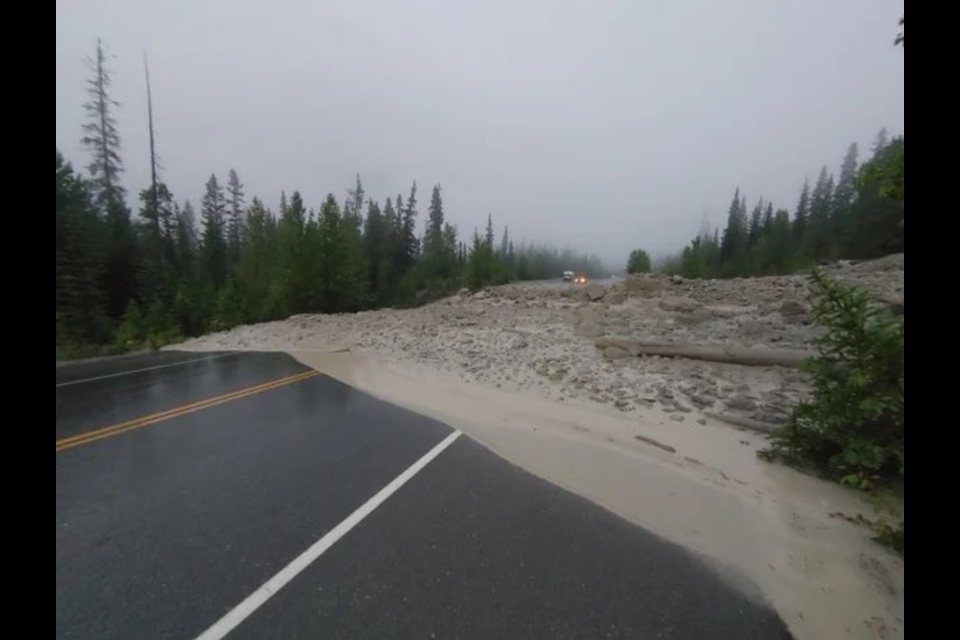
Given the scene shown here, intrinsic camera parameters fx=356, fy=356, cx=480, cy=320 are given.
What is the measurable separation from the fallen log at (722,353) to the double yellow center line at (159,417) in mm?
9351

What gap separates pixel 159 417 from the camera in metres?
5.84

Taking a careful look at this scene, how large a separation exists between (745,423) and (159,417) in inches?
393

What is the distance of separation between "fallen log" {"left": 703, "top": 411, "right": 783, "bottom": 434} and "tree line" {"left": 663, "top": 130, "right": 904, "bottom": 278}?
55.4 feet

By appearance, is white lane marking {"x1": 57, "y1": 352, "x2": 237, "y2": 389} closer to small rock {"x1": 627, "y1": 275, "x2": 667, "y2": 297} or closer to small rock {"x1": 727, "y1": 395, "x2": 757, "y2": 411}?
small rock {"x1": 727, "y1": 395, "x2": 757, "y2": 411}

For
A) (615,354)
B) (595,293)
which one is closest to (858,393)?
(615,354)

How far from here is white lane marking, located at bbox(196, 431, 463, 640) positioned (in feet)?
7.43

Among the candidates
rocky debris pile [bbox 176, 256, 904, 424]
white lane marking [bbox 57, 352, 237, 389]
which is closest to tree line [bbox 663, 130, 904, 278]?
rocky debris pile [bbox 176, 256, 904, 424]

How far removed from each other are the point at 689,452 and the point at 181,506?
637 cm

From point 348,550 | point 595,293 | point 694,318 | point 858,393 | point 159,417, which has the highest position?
point 595,293

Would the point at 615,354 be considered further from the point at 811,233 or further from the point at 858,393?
the point at 811,233

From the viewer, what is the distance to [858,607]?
253 cm

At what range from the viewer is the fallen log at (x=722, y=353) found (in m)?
8.84

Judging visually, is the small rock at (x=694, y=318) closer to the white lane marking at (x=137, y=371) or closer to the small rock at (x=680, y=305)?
the small rock at (x=680, y=305)
